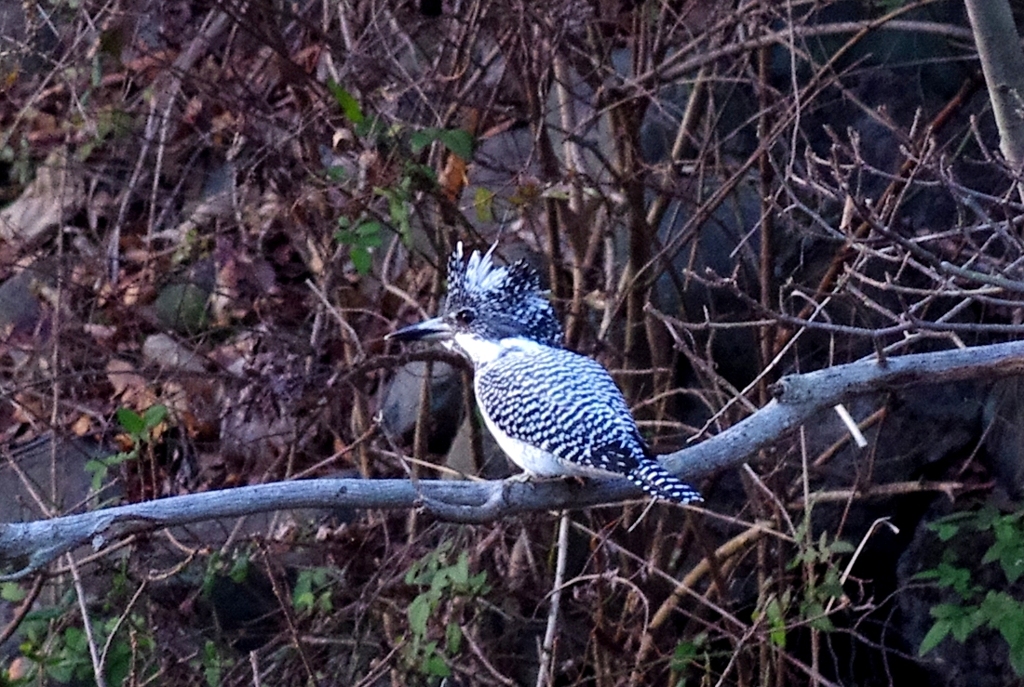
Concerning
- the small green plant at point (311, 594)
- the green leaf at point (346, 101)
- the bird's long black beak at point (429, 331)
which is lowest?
the small green plant at point (311, 594)

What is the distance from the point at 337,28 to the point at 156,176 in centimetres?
88

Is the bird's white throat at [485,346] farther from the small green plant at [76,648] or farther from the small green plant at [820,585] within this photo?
the small green plant at [76,648]

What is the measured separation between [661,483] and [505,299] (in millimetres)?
948

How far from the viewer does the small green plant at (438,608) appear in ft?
10.1

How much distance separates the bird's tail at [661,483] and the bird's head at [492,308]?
2.65 feet

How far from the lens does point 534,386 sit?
2.73m

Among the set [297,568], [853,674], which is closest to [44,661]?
[297,568]

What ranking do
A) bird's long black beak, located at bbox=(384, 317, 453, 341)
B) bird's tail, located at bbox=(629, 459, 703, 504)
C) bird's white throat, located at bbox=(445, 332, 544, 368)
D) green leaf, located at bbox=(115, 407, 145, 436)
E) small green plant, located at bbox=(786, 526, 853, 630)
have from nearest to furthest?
bird's tail, located at bbox=(629, 459, 703, 504) → bird's white throat, located at bbox=(445, 332, 544, 368) → bird's long black beak, located at bbox=(384, 317, 453, 341) → small green plant, located at bbox=(786, 526, 853, 630) → green leaf, located at bbox=(115, 407, 145, 436)

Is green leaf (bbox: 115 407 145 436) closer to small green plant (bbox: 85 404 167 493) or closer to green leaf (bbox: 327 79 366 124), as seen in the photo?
small green plant (bbox: 85 404 167 493)

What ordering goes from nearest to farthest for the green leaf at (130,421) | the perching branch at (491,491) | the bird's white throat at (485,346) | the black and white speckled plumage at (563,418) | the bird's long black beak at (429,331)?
the perching branch at (491,491) < the black and white speckled plumage at (563,418) < the bird's white throat at (485,346) < the bird's long black beak at (429,331) < the green leaf at (130,421)

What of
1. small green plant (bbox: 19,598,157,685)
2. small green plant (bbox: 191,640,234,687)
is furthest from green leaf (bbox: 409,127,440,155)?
small green plant (bbox: 191,640,234,687)

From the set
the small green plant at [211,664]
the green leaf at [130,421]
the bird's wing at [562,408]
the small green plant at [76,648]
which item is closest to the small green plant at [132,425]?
the green leaf at [130,421]

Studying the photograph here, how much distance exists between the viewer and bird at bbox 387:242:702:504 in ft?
7.88

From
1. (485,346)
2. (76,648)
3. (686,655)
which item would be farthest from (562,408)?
(76,648)
